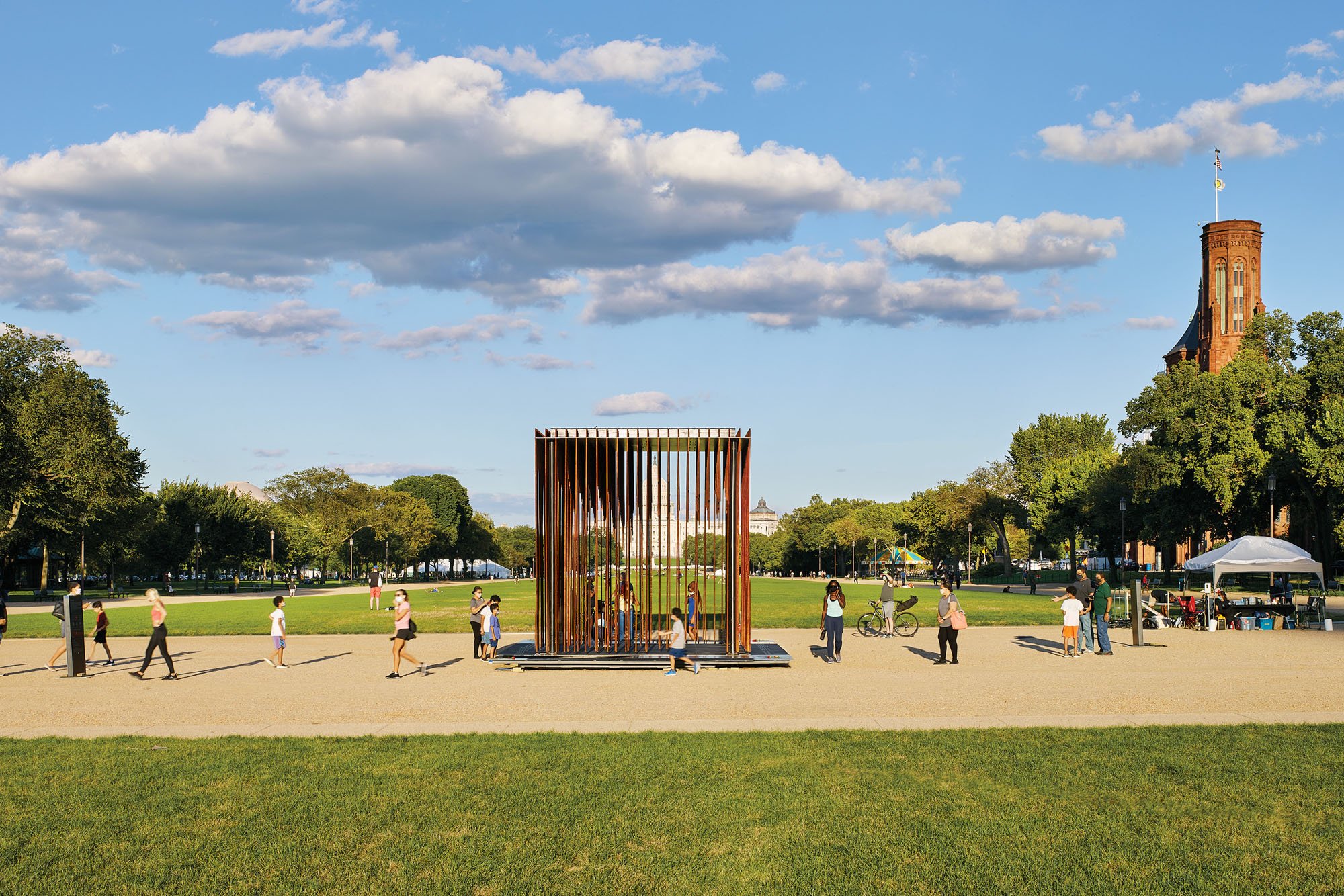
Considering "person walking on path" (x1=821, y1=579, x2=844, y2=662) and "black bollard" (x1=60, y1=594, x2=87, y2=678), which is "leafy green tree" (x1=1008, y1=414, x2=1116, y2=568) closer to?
"person walking on path" (x1=821, y1=579, x2=844, y2=662)

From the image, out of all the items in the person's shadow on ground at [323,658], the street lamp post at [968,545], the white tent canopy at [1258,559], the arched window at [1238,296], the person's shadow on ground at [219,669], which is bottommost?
the street lamp post at [968,545]

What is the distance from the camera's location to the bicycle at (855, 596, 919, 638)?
28939 millimetres

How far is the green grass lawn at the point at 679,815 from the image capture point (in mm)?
7188

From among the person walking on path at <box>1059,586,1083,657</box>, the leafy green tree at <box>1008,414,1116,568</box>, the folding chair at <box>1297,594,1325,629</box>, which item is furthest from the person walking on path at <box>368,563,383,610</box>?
the leafy green tree at <box>1008,414,1116,568</box>

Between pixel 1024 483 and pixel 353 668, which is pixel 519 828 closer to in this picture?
pixel 353 668

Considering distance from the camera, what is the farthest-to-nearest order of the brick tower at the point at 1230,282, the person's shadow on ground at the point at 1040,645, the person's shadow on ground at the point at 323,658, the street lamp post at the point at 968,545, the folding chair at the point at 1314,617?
the brick tower at the point at 1230,282, the street lamp post at the point at 968,545, the folding chair at the point at 1314,617, the person's shadow on ground at the point at 1040,645, the person's shadow on ground at the point at 323,658

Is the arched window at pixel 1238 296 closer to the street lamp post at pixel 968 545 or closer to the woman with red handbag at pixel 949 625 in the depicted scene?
the street lamp post at pixel 968 545

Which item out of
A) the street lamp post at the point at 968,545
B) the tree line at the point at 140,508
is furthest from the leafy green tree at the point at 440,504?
the street lamp post at the point at 968,545

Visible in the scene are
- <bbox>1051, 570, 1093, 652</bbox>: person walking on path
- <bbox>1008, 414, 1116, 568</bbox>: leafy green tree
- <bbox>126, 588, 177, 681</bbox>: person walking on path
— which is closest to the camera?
<bbox>126, 588, 177, 681</bbox>: person walking on path

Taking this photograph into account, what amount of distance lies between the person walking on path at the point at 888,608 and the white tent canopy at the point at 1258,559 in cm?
1056

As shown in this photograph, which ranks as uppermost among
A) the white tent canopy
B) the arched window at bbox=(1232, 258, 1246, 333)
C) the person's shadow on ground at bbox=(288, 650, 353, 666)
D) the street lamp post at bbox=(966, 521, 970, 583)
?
the arched window at bbox=(1232, 258, 1246, 333)

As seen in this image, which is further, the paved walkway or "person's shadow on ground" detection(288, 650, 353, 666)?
"person's shadow on ground" detection(288, 650, 353, 666)

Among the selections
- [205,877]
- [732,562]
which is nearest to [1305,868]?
[205,877]

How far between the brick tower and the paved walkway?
331 ft
